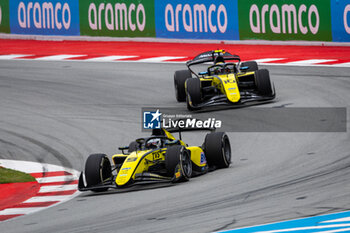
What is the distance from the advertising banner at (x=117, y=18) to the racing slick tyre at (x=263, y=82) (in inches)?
398

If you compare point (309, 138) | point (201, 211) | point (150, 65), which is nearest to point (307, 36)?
point (150, 65)

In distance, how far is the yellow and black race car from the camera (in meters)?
17.3

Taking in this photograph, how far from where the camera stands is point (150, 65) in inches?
927

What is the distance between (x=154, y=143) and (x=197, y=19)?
46.9 ft

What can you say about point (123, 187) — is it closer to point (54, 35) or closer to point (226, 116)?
point (226, 116)

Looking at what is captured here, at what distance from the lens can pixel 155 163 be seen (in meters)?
12.2

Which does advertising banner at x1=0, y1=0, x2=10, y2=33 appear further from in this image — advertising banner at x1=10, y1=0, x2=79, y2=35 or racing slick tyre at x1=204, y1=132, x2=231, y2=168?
racing slick tyre at x1=204, y1=132, x2=231, y2=168

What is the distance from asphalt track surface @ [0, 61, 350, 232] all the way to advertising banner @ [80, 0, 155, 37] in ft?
12.2

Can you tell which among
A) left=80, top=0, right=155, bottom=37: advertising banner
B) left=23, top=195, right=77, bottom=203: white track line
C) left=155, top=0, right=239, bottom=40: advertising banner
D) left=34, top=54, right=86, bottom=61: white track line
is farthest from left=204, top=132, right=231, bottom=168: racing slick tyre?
left=80, top=0, right=155, bottom=37: advertising banner

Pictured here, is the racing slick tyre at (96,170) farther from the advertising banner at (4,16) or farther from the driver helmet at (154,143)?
the advertising banner at (4,16)

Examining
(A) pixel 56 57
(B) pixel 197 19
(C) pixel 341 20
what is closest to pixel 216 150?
(C) pixel 341 20

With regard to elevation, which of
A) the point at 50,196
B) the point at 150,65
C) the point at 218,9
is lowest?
the point at 50,196

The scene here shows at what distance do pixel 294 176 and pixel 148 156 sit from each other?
83.5 inches

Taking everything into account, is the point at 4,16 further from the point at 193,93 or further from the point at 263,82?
the point at 263,82
